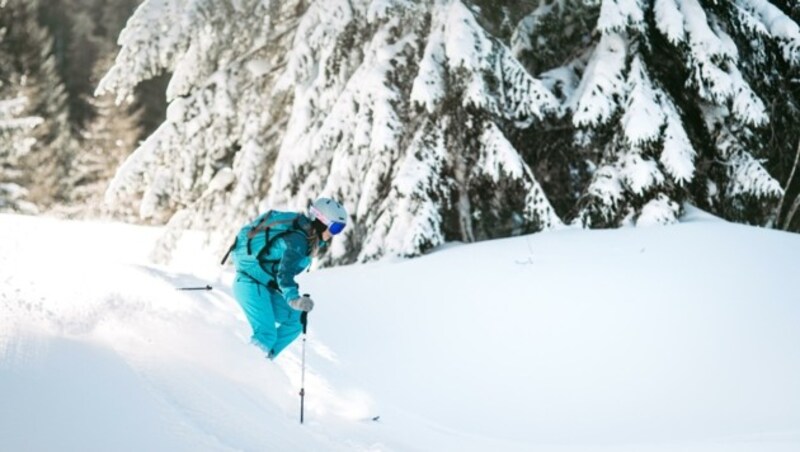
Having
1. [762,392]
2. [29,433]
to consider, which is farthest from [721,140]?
[29,433]

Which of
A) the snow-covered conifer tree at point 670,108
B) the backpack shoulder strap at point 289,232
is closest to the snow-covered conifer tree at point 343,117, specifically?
the snow-covered conifer tree at point 670,108

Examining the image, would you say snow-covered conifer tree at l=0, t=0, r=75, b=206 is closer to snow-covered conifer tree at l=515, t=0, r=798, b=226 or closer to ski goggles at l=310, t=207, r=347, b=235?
snow-covered conifer tree at l=515, t=0, r=798, b=226

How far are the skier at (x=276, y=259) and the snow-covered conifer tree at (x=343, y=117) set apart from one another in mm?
2724

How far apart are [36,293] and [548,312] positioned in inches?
186

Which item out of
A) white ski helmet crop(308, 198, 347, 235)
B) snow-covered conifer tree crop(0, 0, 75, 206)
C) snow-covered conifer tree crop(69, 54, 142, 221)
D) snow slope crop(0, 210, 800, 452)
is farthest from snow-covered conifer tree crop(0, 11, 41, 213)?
white ski helmet crop(308, 198, 347, 235)

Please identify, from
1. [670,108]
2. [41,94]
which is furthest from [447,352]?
[41,94]

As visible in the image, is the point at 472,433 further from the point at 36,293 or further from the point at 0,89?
the point at 0,89

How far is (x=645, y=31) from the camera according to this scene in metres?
8.05

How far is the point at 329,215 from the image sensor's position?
5.42m

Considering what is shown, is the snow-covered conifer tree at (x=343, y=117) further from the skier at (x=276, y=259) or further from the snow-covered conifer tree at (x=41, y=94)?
the snow-covered conifer tree at (x=41, y=94)

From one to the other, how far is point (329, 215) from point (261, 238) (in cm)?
64

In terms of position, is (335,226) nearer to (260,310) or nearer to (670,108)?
(260,310)

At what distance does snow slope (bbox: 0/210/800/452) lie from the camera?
143 inches

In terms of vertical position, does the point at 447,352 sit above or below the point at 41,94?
above
